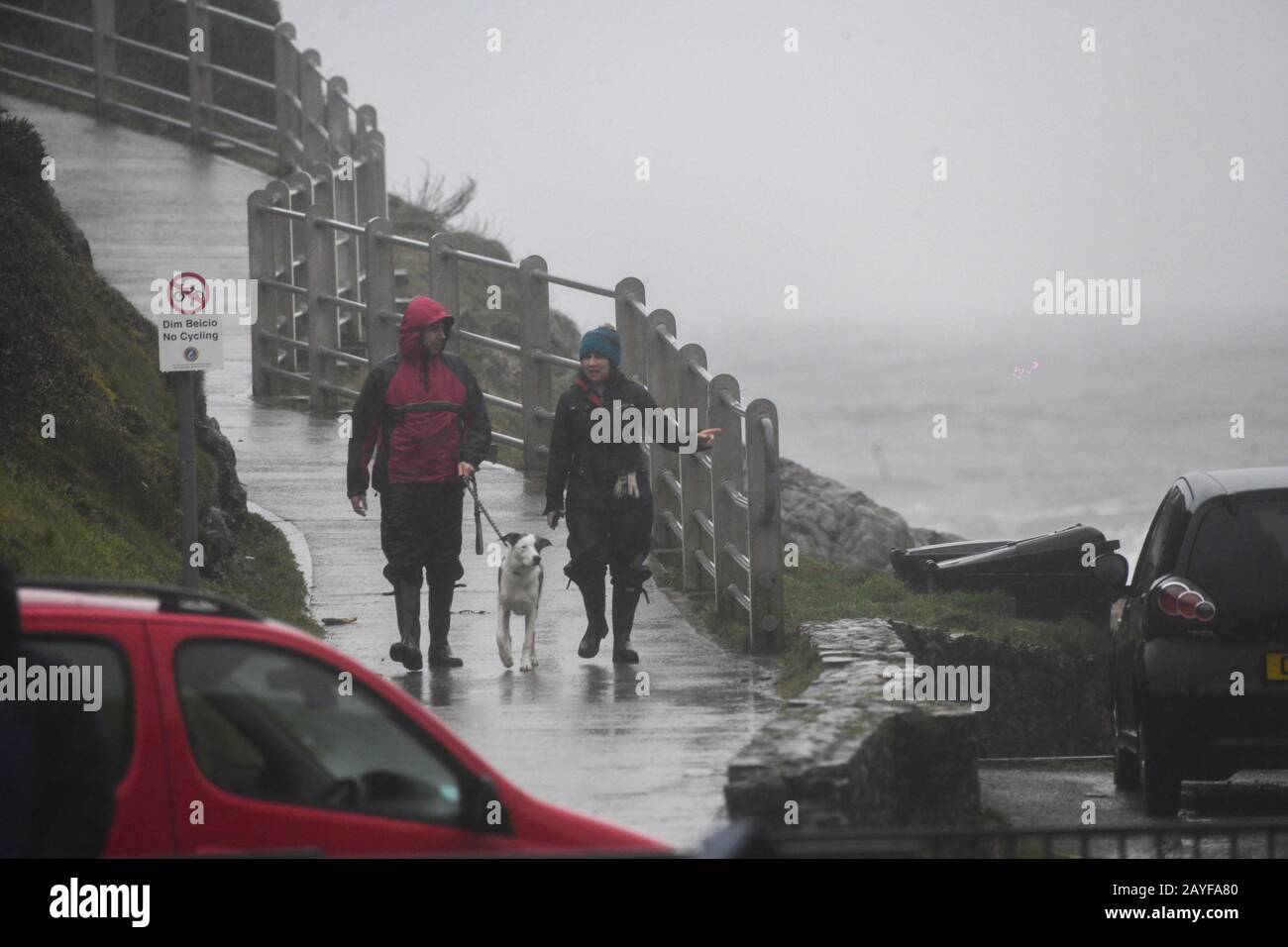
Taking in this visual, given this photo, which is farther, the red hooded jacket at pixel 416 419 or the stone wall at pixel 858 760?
the red hooded jacket at pixel 416 419

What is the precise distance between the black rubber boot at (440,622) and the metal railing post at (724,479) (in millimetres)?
1948

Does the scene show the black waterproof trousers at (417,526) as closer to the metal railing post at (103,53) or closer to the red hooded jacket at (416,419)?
the red hooded jacket at (416,419)

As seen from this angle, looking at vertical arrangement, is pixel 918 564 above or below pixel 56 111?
below

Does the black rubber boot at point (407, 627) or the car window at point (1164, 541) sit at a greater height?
the car window at point (1164, 541)

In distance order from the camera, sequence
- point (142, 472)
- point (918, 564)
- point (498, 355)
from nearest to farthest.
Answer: point (142, 472)
point (918, 564)
point (498, 355)

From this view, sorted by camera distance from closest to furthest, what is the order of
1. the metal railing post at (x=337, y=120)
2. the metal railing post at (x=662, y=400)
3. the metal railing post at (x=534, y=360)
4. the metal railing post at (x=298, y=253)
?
the metal railing post at (x=662, y=400), the metal railing post at (x=534, y=360), the metal railing post at (x=298, y=253), the metal railing post at (x=337, y=120)

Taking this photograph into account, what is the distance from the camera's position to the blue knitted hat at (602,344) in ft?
39.2

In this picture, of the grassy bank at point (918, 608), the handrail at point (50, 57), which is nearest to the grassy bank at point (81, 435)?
the grassy bank at point (918, 608)
